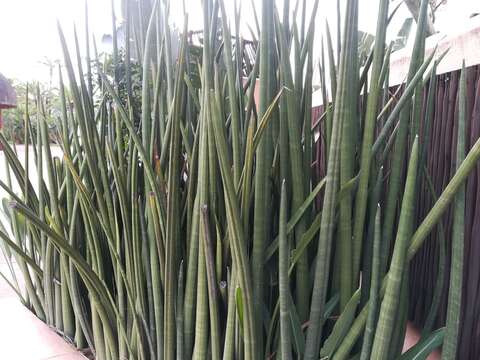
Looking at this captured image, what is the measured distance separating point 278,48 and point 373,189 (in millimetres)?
214

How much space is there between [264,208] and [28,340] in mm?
754

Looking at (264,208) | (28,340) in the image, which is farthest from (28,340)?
(264,208)

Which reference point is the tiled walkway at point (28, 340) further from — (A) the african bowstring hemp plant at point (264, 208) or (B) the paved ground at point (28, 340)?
(A) the african bowstring hemp plant at point (264, 208)

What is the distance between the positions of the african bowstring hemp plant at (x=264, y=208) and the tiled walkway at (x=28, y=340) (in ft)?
0.71

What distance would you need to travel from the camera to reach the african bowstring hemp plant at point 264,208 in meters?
0.43

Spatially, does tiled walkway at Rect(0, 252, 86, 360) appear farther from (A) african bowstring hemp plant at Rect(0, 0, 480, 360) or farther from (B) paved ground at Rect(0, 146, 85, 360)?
(A) african bowstring hemp plant at Rect(0, 0, 480, 360)

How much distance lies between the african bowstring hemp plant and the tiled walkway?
8.5 inches

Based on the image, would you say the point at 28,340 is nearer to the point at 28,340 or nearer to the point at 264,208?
the point at 28,340

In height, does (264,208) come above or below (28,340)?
above

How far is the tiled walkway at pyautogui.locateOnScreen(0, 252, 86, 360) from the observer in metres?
0.88

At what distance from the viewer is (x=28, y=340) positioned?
936 mm

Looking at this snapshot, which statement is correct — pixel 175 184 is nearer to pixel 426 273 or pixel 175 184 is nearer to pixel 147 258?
pixel 147 258

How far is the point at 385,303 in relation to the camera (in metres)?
0.40

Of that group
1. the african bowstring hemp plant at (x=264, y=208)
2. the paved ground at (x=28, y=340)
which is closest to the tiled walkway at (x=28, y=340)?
the paved ground at (x=28, y=340)
